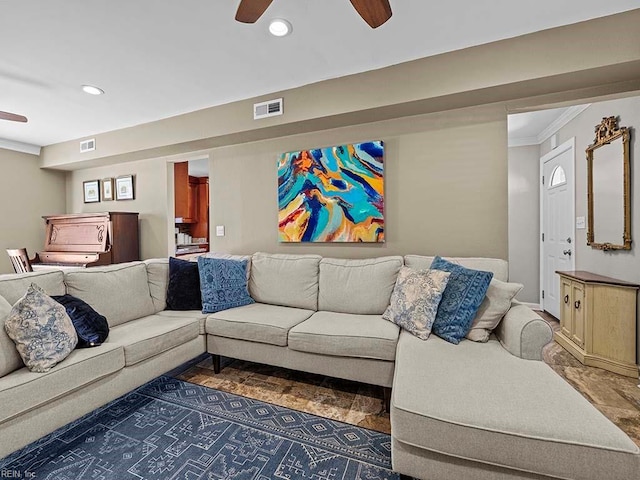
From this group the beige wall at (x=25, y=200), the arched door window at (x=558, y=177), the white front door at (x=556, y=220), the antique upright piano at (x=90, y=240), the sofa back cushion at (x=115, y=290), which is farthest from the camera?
the beige wall at (x=25, y=200)

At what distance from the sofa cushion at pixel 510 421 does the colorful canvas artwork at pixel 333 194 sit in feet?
5.62

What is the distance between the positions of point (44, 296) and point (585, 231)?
4.81 meters

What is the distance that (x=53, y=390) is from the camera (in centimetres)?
152

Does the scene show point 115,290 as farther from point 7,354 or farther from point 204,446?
point 204,446


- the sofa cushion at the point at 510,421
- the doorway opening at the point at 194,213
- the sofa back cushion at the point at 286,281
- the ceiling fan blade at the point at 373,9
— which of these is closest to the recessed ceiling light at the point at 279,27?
the ceiling fan blade at the point at 373,9

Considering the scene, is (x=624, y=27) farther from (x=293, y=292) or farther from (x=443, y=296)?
(x=293, y=292)

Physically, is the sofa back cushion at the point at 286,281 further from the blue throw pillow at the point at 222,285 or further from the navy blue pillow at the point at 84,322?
the navy blue pillow at the point at 84,322

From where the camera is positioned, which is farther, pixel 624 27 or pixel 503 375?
pixel 624 27

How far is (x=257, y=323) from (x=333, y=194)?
4.89 ft

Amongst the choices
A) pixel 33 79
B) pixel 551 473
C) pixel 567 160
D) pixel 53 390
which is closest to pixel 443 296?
pixel 551 473

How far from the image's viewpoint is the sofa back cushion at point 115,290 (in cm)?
220

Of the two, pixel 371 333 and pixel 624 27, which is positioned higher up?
pixel 624 27

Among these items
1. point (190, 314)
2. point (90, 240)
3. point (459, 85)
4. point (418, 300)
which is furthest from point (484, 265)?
point (90, 240)

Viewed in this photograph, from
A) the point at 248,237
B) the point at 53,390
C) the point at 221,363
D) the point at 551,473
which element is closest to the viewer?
the point at 551,473
